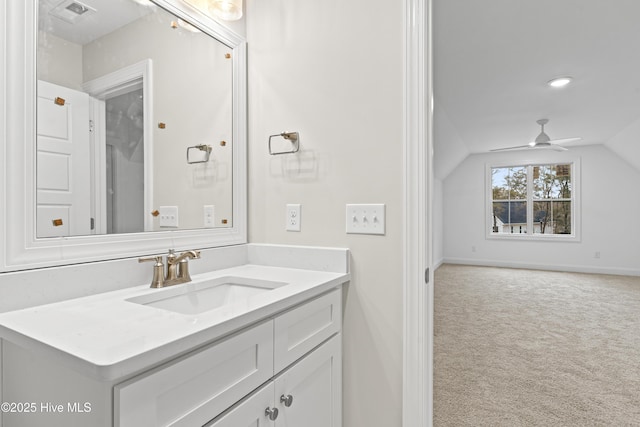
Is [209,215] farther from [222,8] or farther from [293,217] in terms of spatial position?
[222,8]

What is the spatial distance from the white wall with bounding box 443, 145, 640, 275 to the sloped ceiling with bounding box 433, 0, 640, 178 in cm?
100

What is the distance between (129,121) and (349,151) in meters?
0.80

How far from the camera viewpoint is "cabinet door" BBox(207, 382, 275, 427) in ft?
2.53

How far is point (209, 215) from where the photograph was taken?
57.7 inches

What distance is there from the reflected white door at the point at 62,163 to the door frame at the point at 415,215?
1.04m

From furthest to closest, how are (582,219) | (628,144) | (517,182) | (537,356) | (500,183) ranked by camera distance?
1. (500,183)
2. (517,182)
3. (582,219)
4. (628,144)
5. (537,356)

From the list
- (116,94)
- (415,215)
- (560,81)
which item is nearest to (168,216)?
(116,94)

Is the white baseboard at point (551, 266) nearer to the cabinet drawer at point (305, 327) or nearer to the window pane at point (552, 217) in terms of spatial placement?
the window pane at point (552, 217)

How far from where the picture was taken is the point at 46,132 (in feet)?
3.10

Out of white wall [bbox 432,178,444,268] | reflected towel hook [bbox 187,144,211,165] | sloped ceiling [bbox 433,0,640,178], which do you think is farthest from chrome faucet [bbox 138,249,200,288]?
white wall [bbox 432,178,444,268]

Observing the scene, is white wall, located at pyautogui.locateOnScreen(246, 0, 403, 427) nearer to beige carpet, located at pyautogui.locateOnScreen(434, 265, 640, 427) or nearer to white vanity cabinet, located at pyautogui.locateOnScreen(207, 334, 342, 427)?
white vanity cabinet, located at pyautogui.locateOnScreen(207, 334, 342, 427)

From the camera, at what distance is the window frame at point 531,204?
6.19 metres

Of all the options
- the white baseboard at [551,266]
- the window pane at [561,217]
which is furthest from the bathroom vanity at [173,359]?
the window pane at [561,217]

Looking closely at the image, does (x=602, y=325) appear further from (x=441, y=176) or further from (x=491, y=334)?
(x=441, y=176)
